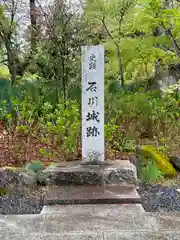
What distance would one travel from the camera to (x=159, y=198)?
377 cm

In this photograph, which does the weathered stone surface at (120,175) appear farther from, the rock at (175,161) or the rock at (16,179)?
the rock at (175,161)

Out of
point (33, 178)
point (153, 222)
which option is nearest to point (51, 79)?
point (33, 178)

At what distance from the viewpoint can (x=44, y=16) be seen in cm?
555

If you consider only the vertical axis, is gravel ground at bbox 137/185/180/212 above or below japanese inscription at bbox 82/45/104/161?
below

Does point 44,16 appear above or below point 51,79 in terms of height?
above

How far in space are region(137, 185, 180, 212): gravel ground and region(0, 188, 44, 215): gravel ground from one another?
1096mm

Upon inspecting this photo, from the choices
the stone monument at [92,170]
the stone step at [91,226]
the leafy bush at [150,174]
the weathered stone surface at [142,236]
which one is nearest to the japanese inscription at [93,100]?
the stone monument at [92,170]

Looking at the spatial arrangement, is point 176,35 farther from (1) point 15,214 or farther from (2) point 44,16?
(1) point 15,214

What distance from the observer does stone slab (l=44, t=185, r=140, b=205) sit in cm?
359

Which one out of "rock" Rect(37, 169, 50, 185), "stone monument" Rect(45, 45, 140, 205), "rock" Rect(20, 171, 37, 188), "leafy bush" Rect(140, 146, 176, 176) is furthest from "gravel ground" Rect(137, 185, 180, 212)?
"rock" Rect(20, 171, 37, 188)

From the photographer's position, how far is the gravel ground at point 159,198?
3.51 metres

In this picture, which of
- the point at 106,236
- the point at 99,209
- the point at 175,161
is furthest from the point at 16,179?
the point at 175,161

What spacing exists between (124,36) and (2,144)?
477 cm

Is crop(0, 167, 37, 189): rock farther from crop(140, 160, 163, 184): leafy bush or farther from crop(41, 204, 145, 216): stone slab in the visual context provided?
crop(140, 160, 163, 184): leafy bush
